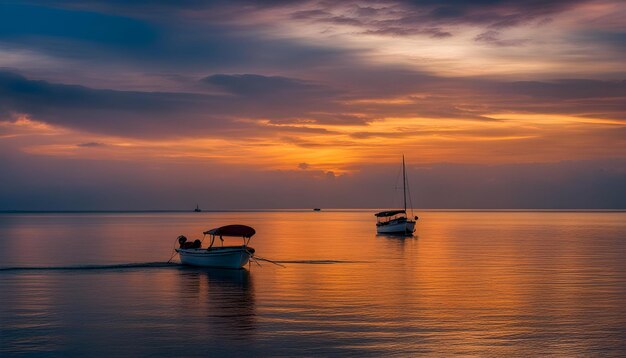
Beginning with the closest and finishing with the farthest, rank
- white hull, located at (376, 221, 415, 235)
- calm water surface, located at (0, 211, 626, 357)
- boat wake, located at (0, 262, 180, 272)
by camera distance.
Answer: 1. calm water surface, located at (0, 211, 626, 357)
2. boat wake, located at (0, 262, 180, 272)
3. white hull, located at (376, 221, 415, 235)

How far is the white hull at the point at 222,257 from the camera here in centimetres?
6191

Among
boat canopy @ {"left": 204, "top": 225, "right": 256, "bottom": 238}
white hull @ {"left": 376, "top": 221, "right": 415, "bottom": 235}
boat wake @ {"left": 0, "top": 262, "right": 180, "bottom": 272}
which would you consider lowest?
boat wake @ {"left": 0, "top": 262, "right": 180, "bottom": 272}

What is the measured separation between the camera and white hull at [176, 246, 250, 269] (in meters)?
61.9

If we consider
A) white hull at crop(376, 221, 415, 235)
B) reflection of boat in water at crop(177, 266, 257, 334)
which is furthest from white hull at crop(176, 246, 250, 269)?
Result: white hull at crop(376, 221, 415, 235)

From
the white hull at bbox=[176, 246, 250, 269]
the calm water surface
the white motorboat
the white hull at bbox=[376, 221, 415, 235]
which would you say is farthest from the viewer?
the white hull at bbox=[376, 221, 415, 235]

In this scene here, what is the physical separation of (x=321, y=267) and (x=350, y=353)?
36.4m

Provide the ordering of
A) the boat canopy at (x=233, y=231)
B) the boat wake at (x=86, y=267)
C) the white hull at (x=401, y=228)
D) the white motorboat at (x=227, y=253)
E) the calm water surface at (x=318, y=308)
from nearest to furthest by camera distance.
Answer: the calm water surface at (x=318, y=308) → the boat canopy at (x=233, y=231) → the white motorboat at (x=227, y=253) → the boat wake at (x=86, y=267) → the white hull at (x=401, y=228)

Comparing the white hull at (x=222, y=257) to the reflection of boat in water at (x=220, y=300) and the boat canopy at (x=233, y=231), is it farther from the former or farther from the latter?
the boat canopy at (x=233, y=231)

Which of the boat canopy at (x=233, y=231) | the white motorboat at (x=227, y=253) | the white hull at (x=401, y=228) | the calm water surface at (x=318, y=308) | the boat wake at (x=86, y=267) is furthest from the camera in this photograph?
the white hull at (x=401, y=228)

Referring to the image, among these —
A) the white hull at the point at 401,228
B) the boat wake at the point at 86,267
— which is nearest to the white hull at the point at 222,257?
the boat wake at the point at 86,267

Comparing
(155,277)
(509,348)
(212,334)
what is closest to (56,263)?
(155,277)

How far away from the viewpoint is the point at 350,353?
26.3 m

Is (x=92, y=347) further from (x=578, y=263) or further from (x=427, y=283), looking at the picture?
(x=578, y=263)

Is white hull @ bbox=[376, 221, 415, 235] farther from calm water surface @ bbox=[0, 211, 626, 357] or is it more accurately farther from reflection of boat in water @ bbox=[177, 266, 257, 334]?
reflection of boat in water @ bbox=[177, 266, 257, 334]
